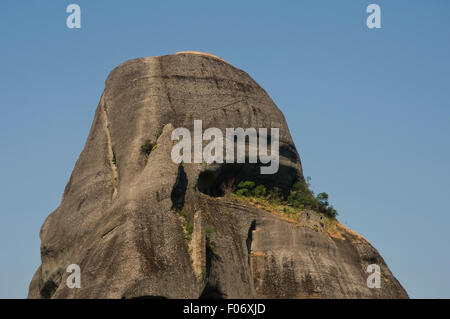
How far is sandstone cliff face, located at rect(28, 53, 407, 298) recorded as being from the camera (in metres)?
30.7

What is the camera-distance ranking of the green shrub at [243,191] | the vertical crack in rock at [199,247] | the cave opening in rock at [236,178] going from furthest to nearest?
the green shrub at [243,191]
the cave opening in rock at [236,178]
the vertical crack in rock at [199,247]

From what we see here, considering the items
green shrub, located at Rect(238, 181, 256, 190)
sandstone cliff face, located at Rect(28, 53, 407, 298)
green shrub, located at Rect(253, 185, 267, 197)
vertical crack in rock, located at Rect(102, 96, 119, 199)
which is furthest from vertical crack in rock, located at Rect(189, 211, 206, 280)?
green shrub, located at Rect(253, 185, 267, 197)

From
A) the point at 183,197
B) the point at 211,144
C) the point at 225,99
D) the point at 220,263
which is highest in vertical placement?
the point at 225,99

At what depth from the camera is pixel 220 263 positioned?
33.1 metres

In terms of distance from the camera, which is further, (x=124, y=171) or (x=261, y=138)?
(x=261, y=138)

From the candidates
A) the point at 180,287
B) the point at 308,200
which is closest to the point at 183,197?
the point at 180,287

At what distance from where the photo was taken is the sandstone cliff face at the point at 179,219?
101 ft

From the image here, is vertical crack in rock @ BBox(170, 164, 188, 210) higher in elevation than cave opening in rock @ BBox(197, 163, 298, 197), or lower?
lower

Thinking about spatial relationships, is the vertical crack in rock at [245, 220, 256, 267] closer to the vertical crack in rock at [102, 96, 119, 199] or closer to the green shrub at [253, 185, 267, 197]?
the green shrub at [253, 185, 267, 197]

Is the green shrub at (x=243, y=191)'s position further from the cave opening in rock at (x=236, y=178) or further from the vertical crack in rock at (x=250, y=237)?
the vertical crack in rock at (x=250, y=237)

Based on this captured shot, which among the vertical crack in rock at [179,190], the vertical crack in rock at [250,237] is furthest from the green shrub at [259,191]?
the vertical crack in rock at [179,190]

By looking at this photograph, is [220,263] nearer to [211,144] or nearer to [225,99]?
[211,144]
